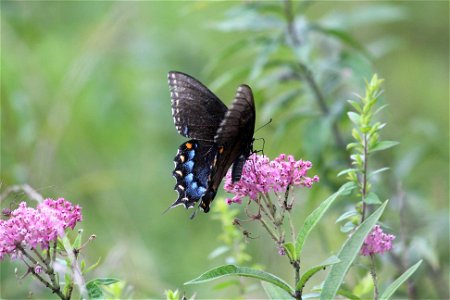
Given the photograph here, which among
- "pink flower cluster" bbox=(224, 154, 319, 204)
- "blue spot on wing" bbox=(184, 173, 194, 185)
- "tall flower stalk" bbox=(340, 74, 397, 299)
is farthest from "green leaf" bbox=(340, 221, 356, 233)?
"blue spot on wing" bbox=(184, 173, 194, 185)

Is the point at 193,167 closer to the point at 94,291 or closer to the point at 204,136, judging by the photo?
the point at 204,136

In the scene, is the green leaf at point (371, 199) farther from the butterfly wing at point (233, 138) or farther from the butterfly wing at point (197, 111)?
the butterfly wing at point (197, 111)

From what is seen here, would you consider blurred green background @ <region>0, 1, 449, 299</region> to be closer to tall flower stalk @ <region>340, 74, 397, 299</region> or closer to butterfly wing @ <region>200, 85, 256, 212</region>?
butterfly wing @ <region>200, 85, 256, 212</region>

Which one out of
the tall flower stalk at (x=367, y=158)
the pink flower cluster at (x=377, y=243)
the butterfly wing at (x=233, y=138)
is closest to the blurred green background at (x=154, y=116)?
the butterfly wing at (x=233, y=138)

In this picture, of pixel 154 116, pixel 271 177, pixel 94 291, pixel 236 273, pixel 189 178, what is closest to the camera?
pixel 236 273

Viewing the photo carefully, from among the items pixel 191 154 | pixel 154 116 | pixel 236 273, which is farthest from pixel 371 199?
pixel 154 116

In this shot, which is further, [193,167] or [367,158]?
[193,167]

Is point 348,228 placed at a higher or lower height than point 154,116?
lower
